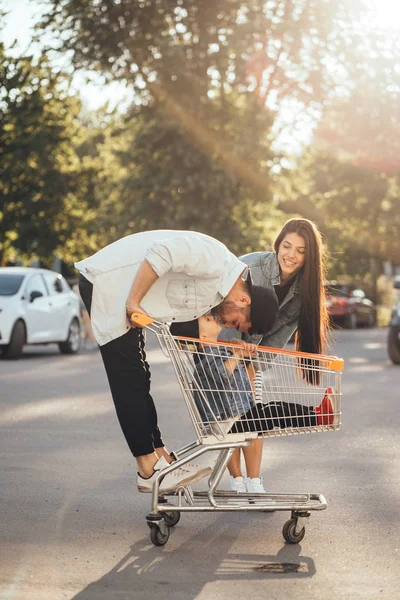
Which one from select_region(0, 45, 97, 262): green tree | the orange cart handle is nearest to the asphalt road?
the orange cart handle

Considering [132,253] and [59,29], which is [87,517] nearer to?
[132,253]

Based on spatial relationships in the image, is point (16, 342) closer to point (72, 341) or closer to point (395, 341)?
point (72, 341)

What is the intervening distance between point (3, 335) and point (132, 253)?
14.2 metres

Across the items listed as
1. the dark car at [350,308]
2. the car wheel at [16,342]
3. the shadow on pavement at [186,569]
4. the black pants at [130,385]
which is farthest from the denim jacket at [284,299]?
the dark car at [350,308]

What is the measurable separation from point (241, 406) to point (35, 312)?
1533 cm

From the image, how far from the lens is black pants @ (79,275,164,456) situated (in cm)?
621

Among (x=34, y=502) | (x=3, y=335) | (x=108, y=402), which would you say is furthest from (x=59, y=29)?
(x=34, y=502)

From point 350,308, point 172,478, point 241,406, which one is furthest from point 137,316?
point 350,308

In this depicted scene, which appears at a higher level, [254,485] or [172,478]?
[172,478]

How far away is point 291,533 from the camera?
609 centimetres

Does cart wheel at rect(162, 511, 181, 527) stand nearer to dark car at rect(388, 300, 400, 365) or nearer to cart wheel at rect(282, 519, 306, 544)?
cart wheel at rect(282, 519, 306, 544)

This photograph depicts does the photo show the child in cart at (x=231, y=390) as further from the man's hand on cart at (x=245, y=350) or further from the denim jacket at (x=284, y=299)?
the denim jacket at (x=284, y=299)

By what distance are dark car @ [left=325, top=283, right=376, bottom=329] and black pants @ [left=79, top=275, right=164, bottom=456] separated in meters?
31.1

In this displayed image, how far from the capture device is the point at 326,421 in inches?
251
